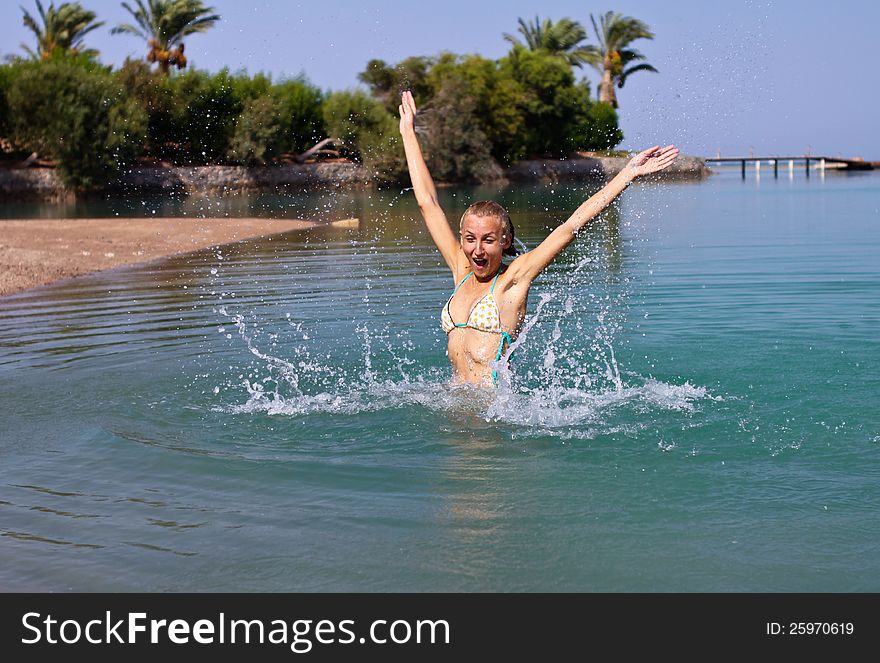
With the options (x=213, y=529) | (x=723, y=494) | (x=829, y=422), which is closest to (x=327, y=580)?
(x=213, y=529)

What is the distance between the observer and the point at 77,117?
5069 cm

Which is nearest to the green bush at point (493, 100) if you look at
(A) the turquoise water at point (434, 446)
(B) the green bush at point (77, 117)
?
(B) the green bush at point (77, 117)

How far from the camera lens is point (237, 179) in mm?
59375

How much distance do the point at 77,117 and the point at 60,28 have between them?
862 inches

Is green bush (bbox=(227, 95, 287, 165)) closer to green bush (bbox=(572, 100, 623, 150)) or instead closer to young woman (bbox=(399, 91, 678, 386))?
green bush (bbox=(572, 100, 623, 150))

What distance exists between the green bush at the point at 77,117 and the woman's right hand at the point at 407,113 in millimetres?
45933

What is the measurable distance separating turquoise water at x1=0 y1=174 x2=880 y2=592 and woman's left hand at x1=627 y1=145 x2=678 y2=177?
68.8 inches

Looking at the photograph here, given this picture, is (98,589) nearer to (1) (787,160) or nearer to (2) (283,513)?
(2) (283,513)

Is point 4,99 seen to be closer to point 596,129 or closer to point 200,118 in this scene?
point 200,118

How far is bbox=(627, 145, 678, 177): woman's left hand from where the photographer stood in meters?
6.50

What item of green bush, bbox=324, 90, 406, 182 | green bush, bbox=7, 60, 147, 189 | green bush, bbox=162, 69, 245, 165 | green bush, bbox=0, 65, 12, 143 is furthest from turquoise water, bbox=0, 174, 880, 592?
green bush, bbox=324, 90, 406, 182

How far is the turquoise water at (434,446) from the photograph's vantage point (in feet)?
16.5

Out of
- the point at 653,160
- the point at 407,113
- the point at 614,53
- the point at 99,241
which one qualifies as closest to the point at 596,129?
the point at 614,53

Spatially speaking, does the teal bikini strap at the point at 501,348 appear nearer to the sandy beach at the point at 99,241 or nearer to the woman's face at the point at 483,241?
the woman's face at the point at 483,241
